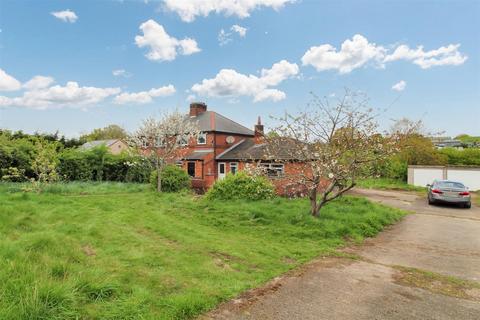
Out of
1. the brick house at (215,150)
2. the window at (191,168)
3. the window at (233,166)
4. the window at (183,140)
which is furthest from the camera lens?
the window at (191,168)

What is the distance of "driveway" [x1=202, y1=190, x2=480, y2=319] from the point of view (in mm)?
4094

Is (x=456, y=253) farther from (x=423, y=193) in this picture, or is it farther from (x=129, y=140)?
(x=129, y=140)

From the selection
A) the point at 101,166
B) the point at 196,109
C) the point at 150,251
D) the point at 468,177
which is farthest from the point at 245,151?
the point at 150,251

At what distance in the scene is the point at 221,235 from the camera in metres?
8.00

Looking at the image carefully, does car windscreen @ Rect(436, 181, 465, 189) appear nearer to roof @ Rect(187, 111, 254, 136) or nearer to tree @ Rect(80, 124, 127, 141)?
roof @ Rect(187, 111, 254, 136)

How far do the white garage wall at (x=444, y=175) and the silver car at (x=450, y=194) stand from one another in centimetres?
813

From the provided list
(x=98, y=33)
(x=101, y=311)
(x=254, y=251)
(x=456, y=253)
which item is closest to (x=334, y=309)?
(x=254, y=251)

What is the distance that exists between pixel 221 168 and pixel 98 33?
1451 cm

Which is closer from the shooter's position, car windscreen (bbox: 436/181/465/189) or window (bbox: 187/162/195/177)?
car windscreen (bbox: 436/181/465/189)

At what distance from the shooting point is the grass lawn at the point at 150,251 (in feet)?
12.3

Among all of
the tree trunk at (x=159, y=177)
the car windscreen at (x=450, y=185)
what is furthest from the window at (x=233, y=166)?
the car windscreen at (x=450, y=185)

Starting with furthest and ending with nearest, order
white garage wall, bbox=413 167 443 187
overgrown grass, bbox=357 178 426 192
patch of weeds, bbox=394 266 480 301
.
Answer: overgrown grass, bbox=357 178 426 192 < white garage wall, bbox=413 167 443 187 < patch of weeds, bbox=394 266 480 301

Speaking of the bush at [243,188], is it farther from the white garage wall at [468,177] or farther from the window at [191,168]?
the white garage wall at [468,177]

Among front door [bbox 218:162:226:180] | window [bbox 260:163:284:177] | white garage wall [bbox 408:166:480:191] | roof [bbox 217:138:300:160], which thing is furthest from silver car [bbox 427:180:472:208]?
front door [bbox 218:162:226:180]
